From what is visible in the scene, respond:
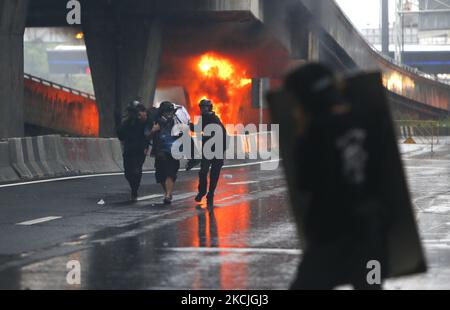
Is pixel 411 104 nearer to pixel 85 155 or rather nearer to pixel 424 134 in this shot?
pixel 424 134

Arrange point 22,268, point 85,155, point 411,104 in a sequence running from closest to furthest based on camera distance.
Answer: point 22,268 → point 85,155 → point 411,104

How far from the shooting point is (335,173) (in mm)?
5312

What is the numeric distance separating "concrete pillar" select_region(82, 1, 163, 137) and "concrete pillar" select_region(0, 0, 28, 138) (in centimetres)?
738

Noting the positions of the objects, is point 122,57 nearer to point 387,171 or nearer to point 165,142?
point 165,142

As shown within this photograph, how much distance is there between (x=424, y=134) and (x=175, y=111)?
2258 inches

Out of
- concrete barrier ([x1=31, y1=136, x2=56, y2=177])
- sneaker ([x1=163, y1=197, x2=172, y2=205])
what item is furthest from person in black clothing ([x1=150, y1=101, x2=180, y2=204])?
concrete barrier ([x1=31, y1=136, x2=56, y2=177])

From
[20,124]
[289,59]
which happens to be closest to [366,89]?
[20,124]

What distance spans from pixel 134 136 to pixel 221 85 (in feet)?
117

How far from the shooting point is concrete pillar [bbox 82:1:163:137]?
38500 mm

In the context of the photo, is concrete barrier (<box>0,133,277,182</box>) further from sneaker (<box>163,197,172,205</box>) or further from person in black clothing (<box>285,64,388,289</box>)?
person in black clothing (<box>285,64,388,289</box>)

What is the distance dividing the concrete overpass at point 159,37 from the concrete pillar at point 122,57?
36 mm

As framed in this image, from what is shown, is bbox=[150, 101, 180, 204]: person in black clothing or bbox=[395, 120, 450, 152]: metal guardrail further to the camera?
bbox=[395, 120, 450, 152]: metal guardrail

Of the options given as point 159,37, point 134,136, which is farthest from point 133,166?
point 159,37

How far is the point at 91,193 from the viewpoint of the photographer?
64.4 ft
